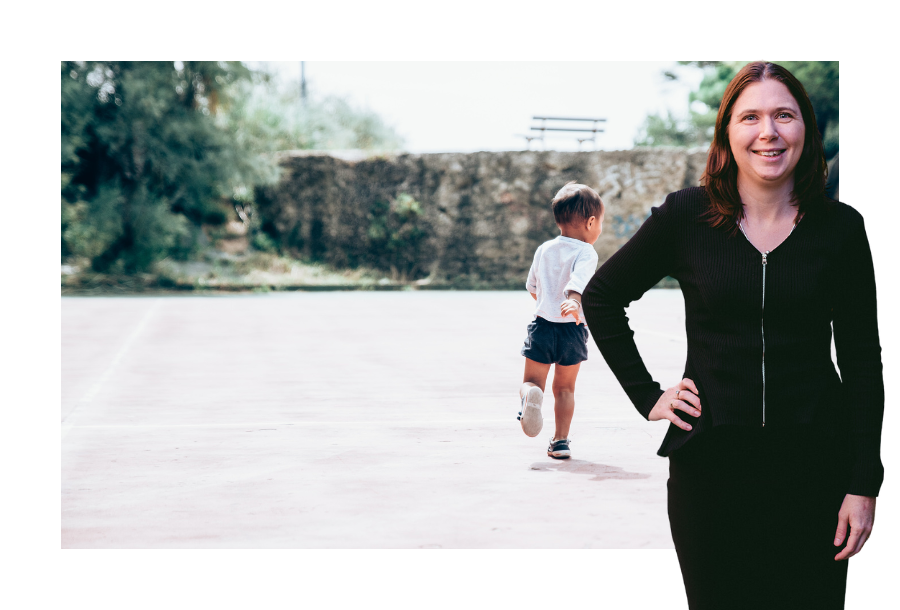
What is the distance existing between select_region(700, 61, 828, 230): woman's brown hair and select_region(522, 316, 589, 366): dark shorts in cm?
315

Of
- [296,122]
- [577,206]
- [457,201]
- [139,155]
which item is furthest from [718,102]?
[577,206]

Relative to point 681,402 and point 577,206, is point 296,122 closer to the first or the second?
point 577,206

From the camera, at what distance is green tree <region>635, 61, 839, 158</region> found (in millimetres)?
22125

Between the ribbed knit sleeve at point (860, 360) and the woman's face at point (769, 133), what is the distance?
0.19 metres

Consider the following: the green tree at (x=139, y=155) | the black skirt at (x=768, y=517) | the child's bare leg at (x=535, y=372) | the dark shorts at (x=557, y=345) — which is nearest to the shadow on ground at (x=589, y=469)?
the child's bare leg at (x=535, y=372)

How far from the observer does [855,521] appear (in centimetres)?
208

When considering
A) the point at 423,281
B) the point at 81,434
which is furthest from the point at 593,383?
the point at 423,281

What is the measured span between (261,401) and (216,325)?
7.02 meters

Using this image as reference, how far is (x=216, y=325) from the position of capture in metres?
14.6

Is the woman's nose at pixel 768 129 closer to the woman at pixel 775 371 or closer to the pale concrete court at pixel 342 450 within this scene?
the woman at pixel 775 371

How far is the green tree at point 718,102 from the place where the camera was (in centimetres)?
2212

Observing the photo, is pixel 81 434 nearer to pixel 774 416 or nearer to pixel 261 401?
pixel 261 401

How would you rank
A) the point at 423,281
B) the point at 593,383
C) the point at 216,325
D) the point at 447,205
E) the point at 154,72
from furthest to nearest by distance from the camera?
the point at 447,205 → the point at 423,281 → the point at 154,72 → the point at 216,325 → the point at 593,383

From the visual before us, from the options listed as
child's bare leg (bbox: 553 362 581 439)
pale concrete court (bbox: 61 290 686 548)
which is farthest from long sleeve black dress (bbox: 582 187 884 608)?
child's bare leg (bbox: 553 362 581 439)
